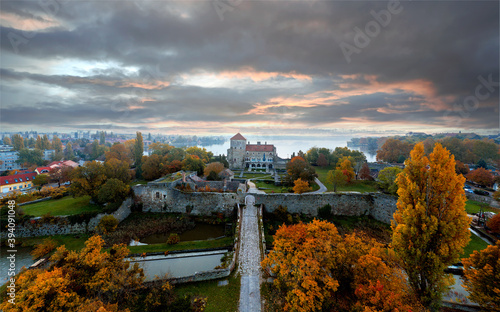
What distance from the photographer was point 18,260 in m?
15.6

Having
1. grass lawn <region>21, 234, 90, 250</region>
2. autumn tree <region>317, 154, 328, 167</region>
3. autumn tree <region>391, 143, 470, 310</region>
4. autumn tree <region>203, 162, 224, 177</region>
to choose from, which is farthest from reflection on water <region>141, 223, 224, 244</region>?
autumn tree <region>317, 154, 328, 167</region>

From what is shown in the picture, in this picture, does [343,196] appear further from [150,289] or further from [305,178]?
[150,289]

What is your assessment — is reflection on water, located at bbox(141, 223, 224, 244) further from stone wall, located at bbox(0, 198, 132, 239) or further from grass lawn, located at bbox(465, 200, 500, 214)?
grass lawn, located at bbox(465, 200, 500, 214)

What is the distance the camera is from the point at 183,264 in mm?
14836

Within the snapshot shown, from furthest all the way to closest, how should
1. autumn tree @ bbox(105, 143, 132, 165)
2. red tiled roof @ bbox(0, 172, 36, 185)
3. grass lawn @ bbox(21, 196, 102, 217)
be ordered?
autumn tree @ bbox(105, 143, 132, 165) → red tiled roof @ bbox(0, 172, 36, 185) → grass lawn @ bbox(21, 196, 102, 217)

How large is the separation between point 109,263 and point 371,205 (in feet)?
83.2

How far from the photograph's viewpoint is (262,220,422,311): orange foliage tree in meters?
8.34

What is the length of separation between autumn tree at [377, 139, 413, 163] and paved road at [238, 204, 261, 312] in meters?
52.2

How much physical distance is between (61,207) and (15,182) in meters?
22.5

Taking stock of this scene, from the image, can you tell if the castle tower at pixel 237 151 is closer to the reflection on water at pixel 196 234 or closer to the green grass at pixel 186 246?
the reflection on water at pixel 196 234

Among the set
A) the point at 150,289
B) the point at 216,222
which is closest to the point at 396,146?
the point at 216,222

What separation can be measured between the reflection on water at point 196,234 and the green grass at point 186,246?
1.47m

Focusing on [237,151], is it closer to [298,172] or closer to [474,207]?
[298,172]

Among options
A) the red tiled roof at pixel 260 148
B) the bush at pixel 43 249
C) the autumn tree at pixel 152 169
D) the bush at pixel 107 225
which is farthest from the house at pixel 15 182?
the red tiled roof at pixel 260 148
